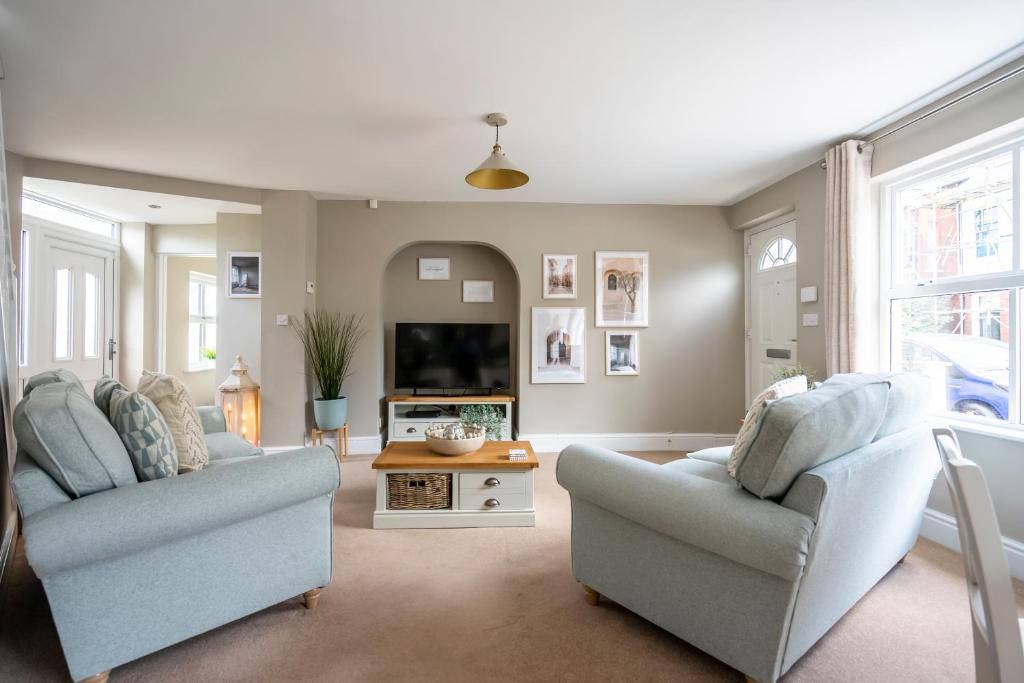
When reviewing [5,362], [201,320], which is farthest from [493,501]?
[201,320]

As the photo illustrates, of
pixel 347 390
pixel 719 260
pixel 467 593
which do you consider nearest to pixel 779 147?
pixel 719 260

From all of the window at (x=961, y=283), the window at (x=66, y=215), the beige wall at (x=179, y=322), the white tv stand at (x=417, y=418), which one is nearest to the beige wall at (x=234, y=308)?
the window at (x=66, y=215)

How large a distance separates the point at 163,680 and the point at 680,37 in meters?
3.23

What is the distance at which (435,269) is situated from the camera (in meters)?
5.23

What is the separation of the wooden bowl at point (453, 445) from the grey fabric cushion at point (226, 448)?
102 cm

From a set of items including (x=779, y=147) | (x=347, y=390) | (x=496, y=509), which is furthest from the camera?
(x=347, y=390)

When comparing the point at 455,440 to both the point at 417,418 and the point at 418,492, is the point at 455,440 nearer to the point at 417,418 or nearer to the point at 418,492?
the point at 418,492

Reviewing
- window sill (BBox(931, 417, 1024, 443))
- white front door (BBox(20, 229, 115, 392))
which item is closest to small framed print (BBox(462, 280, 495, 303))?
white front door (BBox(20, 229, 115, 392))

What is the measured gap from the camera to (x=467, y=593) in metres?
2.13

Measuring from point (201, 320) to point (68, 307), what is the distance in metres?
1.99

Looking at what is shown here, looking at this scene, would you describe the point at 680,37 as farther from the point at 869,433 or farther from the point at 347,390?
the point at 347,390

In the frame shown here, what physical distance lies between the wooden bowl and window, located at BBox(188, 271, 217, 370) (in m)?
4.60

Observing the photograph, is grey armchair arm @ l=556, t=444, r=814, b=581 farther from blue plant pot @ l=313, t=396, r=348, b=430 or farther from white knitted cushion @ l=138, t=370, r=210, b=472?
blue plant pot @ l=313, t=396, r=348, b=430

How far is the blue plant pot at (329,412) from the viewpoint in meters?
4.33
